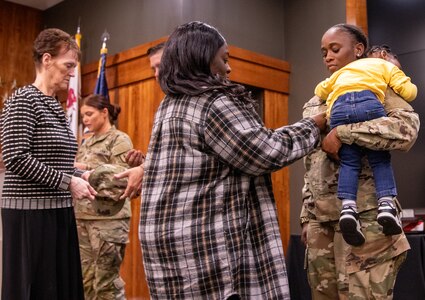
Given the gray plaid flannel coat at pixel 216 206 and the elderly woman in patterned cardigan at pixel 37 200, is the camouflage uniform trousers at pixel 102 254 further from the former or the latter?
the gray plaid flannel coat at pixel 216 206

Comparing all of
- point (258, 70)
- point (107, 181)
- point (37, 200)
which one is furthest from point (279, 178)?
point (37, 200)

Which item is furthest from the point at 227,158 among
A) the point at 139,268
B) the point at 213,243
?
the point at 139,268

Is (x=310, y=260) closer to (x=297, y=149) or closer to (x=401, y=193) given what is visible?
(x=297, y=149)

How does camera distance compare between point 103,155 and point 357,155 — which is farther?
point 103,155

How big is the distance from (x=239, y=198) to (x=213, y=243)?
0.14 meters

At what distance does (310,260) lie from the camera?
207cm

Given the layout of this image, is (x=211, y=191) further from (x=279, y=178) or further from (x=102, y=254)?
(x=279, y=178)

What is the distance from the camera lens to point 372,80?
6.19ft

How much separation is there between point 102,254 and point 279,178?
88.6 inches

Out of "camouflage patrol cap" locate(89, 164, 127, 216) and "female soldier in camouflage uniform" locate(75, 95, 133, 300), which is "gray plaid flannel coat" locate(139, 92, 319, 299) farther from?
"female soldier in camouflage uniform" locate(75, 95, 133, 300)

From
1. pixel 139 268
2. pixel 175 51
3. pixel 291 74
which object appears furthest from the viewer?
pixel 291 74

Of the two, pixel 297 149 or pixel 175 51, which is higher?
pixel 175 51

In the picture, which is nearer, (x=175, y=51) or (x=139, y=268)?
(x=175, y=51)

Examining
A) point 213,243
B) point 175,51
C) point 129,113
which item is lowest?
point 213,243
